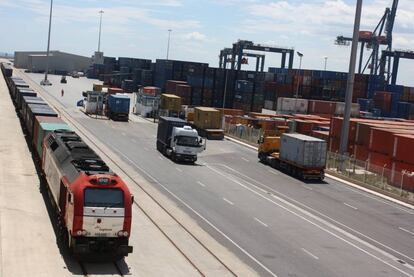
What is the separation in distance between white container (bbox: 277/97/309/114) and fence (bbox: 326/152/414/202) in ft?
166

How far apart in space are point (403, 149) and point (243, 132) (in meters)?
27.8

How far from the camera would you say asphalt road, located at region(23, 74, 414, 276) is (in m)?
24.0

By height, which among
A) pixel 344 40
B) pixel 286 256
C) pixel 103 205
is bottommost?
pixel 286 256

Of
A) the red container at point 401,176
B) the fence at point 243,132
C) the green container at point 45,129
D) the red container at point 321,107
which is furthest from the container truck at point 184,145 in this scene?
the red container at point 321,107

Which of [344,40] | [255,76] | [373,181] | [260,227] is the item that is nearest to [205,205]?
[260,227]

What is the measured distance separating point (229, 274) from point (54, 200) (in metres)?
8.70

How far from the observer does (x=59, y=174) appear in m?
23.0

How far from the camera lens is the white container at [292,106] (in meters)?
104

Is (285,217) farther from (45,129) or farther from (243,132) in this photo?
(243,132)

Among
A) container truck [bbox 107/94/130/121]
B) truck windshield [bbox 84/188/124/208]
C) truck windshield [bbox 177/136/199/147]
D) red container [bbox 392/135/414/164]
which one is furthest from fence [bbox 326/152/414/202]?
container truck [bbox 107/94/130/121]

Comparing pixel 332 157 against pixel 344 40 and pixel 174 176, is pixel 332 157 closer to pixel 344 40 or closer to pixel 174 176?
pixel 174 176

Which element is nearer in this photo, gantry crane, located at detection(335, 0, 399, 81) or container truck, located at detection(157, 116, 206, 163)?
container truck, located at detection(157, 116, 206, 163)

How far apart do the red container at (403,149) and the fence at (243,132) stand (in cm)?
2211

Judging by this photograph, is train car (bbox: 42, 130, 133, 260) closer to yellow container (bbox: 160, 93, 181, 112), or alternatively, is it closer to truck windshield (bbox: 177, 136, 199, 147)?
truck windshield (bbox: 177, 136, 199, 147)
